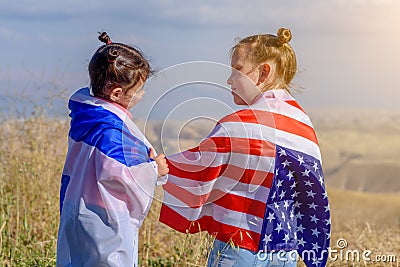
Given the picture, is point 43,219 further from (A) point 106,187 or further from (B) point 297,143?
(B) point 297,143

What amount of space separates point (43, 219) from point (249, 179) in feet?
9.33

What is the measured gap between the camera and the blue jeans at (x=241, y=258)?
312cm

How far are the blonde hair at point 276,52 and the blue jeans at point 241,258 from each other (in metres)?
0.74

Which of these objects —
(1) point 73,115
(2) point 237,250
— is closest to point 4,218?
(1) point 73,115

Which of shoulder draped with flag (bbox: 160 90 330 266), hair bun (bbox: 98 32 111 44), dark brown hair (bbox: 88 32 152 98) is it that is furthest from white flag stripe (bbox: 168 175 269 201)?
hair bun (bbox: 98 32 111 44)

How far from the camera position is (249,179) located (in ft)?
10.2

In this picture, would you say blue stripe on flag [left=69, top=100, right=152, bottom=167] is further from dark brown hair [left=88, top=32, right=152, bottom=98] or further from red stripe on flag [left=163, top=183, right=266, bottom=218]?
red stripe on flag [left=163, top=183, right=266, bottom=218]

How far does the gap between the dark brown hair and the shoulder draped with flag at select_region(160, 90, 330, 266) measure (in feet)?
1.27

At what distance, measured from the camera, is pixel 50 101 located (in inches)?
245

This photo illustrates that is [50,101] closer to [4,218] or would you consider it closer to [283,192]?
[4,218]

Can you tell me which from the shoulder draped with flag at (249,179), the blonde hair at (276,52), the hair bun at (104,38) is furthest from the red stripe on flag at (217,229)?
the hair bun at (104,38)

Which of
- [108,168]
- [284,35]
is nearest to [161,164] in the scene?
[108,168]

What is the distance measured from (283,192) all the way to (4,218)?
2587 mm

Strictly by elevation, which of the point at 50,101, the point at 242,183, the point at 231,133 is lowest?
the point at 242,183
